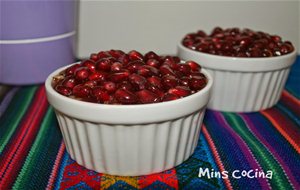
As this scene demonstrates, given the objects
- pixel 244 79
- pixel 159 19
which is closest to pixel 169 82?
pixel 244 79

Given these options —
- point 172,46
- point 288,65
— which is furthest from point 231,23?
point 288,65

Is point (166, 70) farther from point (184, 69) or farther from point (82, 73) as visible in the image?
point (82, 73)

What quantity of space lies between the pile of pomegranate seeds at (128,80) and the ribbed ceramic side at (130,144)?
0.05m

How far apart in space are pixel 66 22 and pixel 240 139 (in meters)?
0.62

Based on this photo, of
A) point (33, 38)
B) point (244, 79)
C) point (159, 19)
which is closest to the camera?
point (244, 79)

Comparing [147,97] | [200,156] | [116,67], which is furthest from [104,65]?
[200,156]

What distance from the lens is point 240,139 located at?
81 centimetres

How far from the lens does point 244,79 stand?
0.92 m

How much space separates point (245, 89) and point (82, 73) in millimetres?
439

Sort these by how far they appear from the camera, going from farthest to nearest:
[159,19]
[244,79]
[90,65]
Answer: [159,19]
[244,79]
[90,65]

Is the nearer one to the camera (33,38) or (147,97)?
(147,97)

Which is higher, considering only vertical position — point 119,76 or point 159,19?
point 119,76

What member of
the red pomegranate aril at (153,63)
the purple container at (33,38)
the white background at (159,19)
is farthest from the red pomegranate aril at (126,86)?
the white background at (159,19)

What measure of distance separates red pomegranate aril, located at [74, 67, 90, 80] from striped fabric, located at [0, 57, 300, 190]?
167 millimetres
